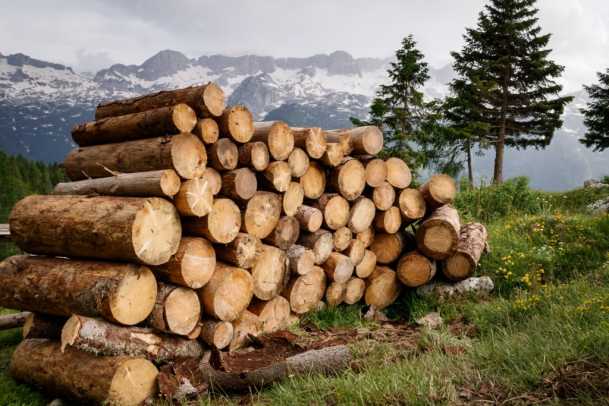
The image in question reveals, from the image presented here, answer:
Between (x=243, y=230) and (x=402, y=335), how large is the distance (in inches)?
91.6

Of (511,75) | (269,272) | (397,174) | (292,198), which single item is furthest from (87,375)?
(511,75)

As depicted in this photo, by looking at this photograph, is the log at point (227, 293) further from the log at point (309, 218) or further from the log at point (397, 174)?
the log at point (397, 174)

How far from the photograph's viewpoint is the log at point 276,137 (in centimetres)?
555

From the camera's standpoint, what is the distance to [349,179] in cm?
636

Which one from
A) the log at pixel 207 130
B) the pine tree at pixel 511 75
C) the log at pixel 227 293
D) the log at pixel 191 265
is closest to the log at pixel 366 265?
the log at pixel 227 293

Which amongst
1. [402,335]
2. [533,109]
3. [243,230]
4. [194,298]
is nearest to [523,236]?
[402,335]

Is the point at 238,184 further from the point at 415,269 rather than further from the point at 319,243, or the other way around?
the point at 415,269

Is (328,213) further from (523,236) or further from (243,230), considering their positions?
(523,236)

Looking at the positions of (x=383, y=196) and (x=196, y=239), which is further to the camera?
(x=383, y=196)

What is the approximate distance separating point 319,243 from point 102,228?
2.84 metres

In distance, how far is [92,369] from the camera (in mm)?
4059

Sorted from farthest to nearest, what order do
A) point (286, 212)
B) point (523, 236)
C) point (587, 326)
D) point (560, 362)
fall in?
point (523, 236)
point (286, 212)
point (587, 326)
point (560, 362)

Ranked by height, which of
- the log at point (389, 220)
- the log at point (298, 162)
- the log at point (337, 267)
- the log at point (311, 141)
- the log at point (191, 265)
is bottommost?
the log at point (337, 267)

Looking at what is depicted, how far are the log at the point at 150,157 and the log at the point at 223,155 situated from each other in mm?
137
